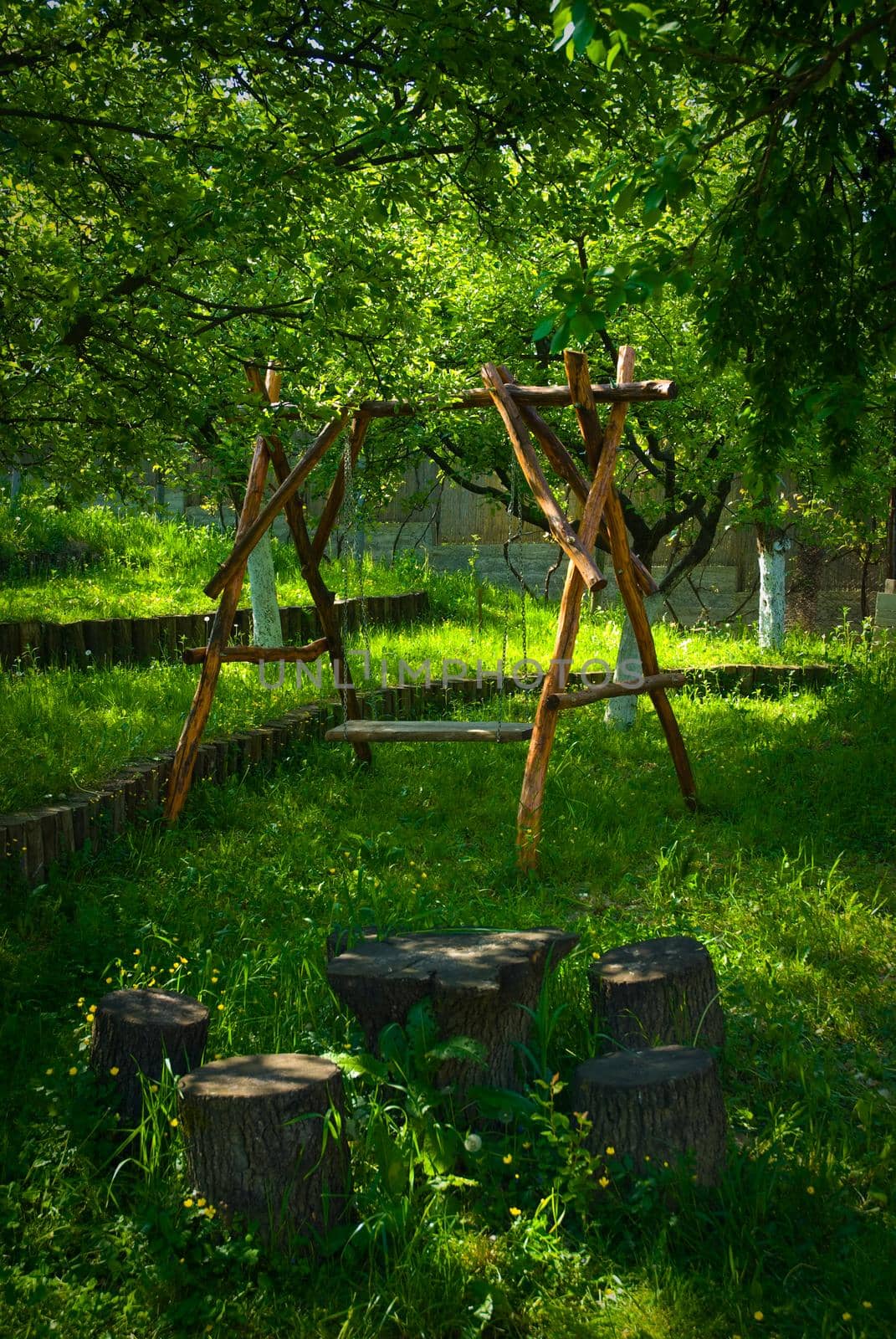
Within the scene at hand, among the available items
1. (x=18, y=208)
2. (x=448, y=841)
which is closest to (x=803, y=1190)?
(x=448, y=841)

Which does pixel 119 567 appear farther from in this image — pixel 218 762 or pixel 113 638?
pixel 218 762

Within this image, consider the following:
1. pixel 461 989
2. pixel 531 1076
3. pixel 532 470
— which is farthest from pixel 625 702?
pixel 461 989

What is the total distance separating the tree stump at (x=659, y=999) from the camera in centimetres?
354

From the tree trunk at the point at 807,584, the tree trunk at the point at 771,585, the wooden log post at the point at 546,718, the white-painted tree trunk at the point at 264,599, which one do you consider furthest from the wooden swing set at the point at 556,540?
the tree trunk at the point at 807,584

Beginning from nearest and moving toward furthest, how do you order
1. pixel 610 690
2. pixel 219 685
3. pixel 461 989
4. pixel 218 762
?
1. pixel 461 989
2. pixel 610 690
3. pixel 218 762
4. pixel 219 685

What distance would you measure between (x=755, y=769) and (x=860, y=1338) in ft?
16.6

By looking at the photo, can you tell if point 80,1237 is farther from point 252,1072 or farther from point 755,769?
point 755,769

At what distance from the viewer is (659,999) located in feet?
11.6

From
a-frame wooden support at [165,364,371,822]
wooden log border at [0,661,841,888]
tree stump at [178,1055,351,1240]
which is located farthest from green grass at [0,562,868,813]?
tree stump at [178,1055,351,1240]

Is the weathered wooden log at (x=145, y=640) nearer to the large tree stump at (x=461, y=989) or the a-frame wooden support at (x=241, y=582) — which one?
the a-frame wooden support at (x=241, y=582)

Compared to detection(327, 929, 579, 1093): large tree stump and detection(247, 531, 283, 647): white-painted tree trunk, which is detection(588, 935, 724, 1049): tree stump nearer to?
detection(327, 929, 579, 1093): large tree stump

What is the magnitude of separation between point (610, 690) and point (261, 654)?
1.93 m

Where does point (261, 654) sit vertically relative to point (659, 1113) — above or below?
above

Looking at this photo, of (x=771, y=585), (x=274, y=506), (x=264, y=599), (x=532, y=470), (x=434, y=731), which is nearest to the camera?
(x=434, y=731)
